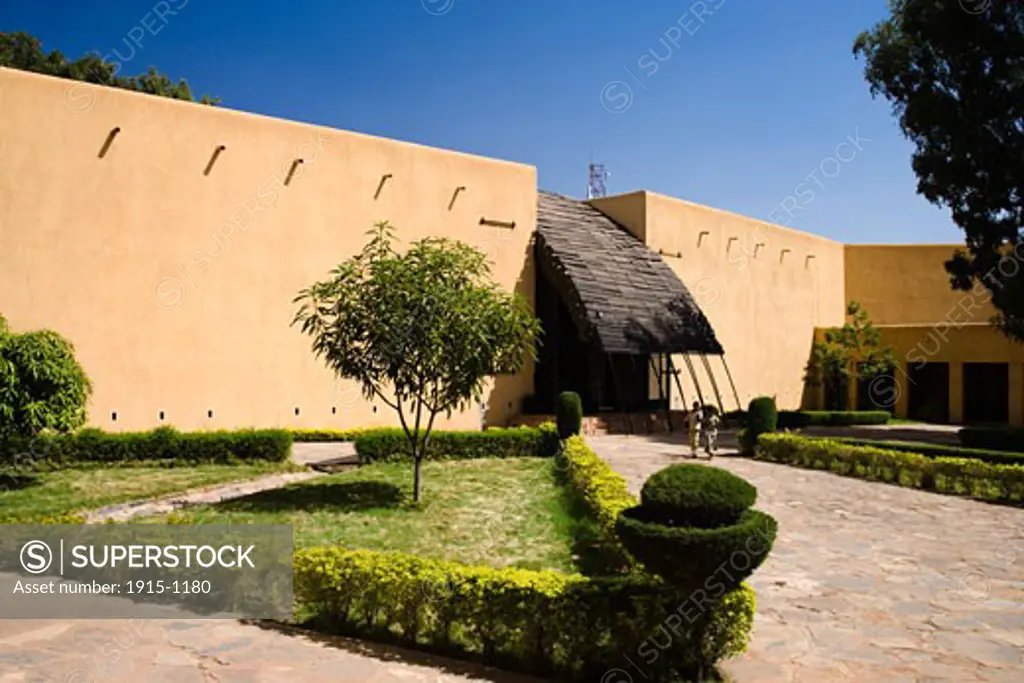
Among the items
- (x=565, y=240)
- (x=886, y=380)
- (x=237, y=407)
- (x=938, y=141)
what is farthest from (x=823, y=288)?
(x=237, y=407)

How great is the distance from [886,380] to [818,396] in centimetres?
272

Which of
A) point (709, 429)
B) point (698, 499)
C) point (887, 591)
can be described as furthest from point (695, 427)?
point (698, 499)

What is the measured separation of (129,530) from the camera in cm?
925

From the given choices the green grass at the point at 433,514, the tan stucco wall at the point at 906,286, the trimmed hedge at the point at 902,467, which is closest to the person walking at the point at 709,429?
the trimmed hedge at the point at 902,467

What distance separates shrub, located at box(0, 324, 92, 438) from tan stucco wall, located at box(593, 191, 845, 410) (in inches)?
755

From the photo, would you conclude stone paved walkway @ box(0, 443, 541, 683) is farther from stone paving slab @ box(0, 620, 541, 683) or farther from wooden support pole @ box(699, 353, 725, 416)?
wooden support pole @ box(699, 353, 725, 416)

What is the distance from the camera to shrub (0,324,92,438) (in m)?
13.2

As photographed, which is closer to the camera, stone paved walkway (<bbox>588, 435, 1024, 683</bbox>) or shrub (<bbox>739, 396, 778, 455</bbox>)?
stone paved walkway (<bbox>588, 435, 1024, 683</bbox>)

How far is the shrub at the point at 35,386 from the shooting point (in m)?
13.2

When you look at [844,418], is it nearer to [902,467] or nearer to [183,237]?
[902,467]

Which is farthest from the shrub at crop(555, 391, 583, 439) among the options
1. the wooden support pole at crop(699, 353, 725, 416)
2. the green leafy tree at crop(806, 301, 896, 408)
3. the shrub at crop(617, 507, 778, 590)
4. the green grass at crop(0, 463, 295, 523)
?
the green leafy tree at crop(806, 301, 896, 408)

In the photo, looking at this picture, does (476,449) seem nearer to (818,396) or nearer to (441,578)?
(441,578)

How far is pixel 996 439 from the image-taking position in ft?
71.2

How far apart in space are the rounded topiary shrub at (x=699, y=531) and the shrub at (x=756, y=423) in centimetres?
1447
